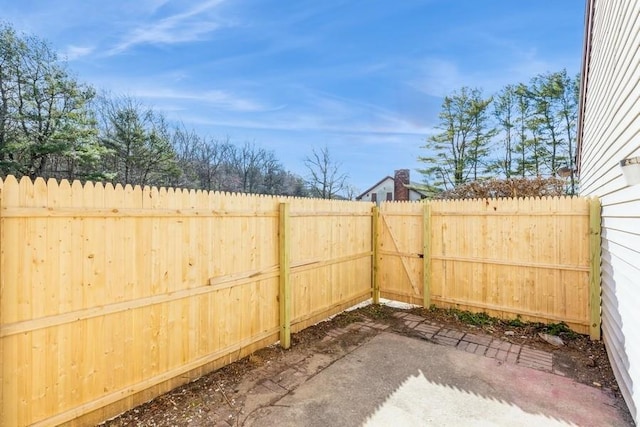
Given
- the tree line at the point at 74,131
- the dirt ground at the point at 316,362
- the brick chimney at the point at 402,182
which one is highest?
the tree line at the point at 74,131

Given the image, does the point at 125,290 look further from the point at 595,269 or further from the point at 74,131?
the point at 74,131

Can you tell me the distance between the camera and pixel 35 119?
13.3m

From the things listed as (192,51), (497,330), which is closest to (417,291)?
(497,330)

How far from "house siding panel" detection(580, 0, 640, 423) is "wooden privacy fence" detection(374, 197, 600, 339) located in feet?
1.04

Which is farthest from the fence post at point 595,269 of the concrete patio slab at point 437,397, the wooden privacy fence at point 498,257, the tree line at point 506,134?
the tree line at point 506,134

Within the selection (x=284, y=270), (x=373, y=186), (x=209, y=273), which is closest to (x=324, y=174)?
(x=373, y=186)

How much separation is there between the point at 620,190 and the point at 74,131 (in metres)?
17.6

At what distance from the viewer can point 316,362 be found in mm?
3811

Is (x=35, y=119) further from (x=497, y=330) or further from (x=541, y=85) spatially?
(x=541, y=85)

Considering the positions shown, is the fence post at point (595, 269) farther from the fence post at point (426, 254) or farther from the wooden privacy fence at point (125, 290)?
the wooden privacy fence at point (125, 290)

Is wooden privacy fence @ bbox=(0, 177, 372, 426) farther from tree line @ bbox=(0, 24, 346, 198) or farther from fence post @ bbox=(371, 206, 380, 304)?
tree line @ bbox=(0, 24, 346, 198)

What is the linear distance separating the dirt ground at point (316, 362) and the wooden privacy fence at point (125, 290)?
0.58 ft

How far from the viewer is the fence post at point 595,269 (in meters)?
4.37

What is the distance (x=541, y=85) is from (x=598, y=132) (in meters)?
15.2
